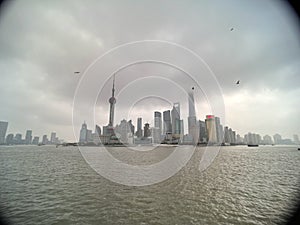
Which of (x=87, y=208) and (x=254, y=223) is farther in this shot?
(x=87, y=208)

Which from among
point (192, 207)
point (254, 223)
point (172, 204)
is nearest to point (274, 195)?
point (254, 223)

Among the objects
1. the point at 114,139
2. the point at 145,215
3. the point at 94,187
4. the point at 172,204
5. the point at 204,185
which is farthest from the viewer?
the point at 114,139

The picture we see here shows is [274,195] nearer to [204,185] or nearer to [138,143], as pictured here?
[204,185]

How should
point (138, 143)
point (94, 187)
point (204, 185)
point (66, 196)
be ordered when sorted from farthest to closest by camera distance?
1. point (138, 143)
2. point (204, 185)
3. point (94, 187)
4. point (66, 196)

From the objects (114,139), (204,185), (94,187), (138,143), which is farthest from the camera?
(138,143)

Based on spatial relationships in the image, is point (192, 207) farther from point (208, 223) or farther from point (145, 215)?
point (145, 215)

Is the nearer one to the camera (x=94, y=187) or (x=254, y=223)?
(x=254, y=223)

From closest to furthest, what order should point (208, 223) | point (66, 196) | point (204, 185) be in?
1. point (208, 223)
2. point (66, 196)
3. point (204, 185)

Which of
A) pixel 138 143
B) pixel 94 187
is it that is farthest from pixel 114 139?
pixel 94 187
